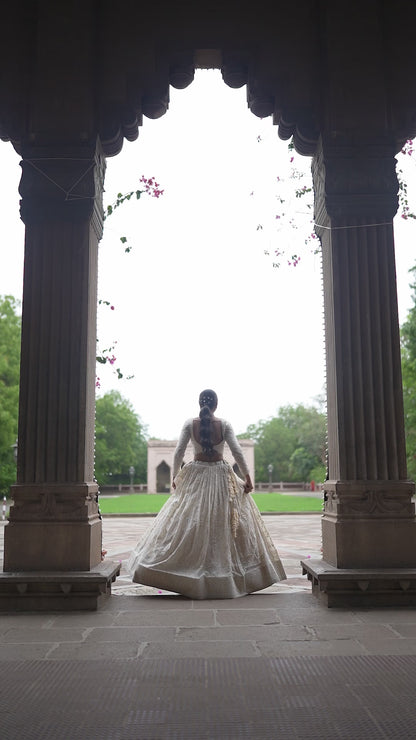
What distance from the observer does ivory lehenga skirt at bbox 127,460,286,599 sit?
485 centimetres

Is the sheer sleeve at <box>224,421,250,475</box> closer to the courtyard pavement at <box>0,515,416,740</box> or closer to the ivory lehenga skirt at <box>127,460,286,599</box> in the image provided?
the ivory lehenga skirt at <box>127,460,286,599</box>

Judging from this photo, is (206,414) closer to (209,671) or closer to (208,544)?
(208,544)

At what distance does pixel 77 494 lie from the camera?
15.1 feet

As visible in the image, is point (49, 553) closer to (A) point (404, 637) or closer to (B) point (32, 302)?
(B) point (32, 302)

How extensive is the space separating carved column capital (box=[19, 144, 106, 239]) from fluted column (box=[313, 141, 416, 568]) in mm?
1821

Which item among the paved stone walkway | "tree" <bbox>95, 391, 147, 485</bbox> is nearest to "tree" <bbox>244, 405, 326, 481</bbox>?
"tree" <bbox>95, 391, 147, 485</bbox>

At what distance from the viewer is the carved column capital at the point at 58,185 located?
495 centimetres

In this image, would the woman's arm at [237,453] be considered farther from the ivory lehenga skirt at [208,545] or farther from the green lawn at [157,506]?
the green lawn at [157,506]

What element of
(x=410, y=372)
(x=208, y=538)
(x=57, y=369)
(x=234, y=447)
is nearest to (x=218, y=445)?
(x=234, y=447)

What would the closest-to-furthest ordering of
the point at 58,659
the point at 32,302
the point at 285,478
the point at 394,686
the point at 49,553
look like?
the point at 394,686, the point at 58,659, the point at 49,553, the point at 32,302, the point at 285,478

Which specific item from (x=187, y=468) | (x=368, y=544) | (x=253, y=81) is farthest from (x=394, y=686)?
(x=253, y=81)

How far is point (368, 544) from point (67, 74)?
13.6 ft

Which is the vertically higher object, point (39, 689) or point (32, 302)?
point (32, 302)

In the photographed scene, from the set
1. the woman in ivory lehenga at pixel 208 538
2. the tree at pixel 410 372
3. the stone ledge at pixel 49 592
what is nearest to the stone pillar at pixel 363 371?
the woman in ivory lehenga at pixel 208 538
